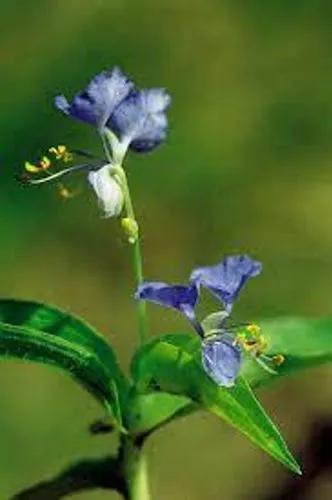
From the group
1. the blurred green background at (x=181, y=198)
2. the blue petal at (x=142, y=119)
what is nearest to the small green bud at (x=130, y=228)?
the blue petal at (x=142, y=119)

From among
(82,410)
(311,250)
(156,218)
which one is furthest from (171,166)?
(82,410)

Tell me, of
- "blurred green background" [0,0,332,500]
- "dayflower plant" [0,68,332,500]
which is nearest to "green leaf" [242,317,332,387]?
"dayflower plant" [0,68,332,500]

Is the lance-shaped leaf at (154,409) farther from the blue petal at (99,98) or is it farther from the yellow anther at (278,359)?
the blue petal at (99,98)

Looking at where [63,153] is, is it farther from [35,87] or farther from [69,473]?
[35,87]

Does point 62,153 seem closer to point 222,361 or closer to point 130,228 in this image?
point 130,228

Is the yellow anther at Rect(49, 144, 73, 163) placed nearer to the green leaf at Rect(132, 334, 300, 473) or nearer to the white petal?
the white petal

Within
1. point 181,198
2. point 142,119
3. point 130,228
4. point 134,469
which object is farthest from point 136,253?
point 181,198
